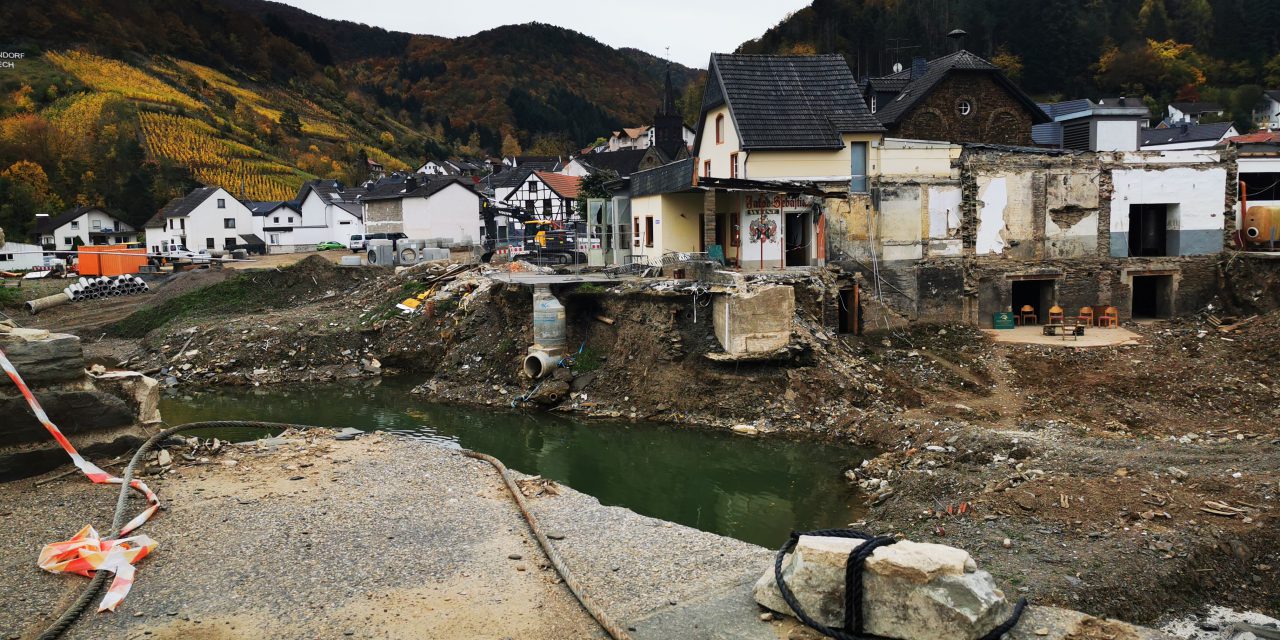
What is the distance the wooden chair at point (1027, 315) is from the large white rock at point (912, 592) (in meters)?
Answer: 21.4

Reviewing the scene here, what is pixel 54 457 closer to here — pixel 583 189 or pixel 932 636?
pixel 932 636

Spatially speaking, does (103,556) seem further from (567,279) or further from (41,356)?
(567,279)

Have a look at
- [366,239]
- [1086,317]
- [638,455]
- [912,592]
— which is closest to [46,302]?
[366,239]

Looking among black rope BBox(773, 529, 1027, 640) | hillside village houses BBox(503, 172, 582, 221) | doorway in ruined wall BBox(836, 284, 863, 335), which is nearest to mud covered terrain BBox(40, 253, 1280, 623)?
doorway in ruined wall BBox(836, 284, 863, 335)

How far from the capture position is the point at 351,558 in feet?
35.2

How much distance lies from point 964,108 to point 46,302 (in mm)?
42100

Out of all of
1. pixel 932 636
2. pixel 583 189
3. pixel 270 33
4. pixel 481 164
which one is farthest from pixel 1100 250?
pixel 270 33

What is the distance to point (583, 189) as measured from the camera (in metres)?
55.0

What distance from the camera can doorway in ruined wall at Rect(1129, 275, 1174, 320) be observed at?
27750mm

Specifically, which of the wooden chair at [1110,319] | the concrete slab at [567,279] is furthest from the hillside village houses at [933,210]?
the concrete slab at [567,279]

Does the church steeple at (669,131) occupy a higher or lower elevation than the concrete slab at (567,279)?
higher

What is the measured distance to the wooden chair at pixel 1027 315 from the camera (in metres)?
27.8

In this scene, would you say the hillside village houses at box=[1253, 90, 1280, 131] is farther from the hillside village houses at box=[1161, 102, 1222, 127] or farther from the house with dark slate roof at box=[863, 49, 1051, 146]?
the house with dark slate roof at box=[863, 49, 1051, 146]

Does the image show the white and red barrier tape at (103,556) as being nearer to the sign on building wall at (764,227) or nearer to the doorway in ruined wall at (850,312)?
the sign on building wall at (764,227)
